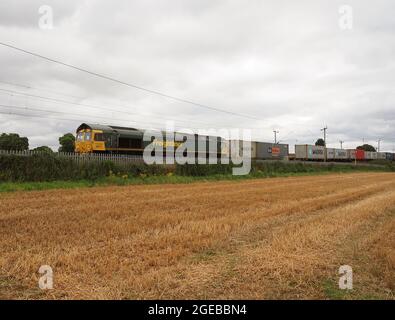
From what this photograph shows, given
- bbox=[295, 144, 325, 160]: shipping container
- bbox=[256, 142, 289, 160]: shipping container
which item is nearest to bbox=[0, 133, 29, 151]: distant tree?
bbox=[256, 142, 289, 160]: shipping container

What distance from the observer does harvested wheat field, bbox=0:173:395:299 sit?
4742mm

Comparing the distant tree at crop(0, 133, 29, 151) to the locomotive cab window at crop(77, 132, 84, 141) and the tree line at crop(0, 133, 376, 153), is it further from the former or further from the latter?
the locomotive cab window at crop(77, 132, 84, 141)

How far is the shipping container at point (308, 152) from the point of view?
226 feet

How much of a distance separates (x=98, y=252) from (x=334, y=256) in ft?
13.7

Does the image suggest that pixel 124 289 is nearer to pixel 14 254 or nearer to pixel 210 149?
pixel 14 254

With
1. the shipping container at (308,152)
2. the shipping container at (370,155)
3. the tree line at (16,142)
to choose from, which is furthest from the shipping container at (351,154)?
the tree line at (16,142)

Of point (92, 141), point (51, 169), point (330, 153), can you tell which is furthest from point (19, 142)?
point (330, 153)

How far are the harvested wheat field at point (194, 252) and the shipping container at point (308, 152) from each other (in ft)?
195

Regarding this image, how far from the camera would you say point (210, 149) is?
127 ft

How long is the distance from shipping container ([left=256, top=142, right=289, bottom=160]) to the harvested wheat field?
45021 mm

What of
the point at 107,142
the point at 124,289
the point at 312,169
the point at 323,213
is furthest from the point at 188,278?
the point at 312,169

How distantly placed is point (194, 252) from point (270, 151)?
181 feet

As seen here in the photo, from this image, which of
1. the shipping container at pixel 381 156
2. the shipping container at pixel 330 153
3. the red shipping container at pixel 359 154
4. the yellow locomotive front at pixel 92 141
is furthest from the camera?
the shipping container at pixel 381 156

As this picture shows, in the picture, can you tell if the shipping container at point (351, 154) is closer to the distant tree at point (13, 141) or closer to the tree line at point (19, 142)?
the tree line at point (19, 142)
